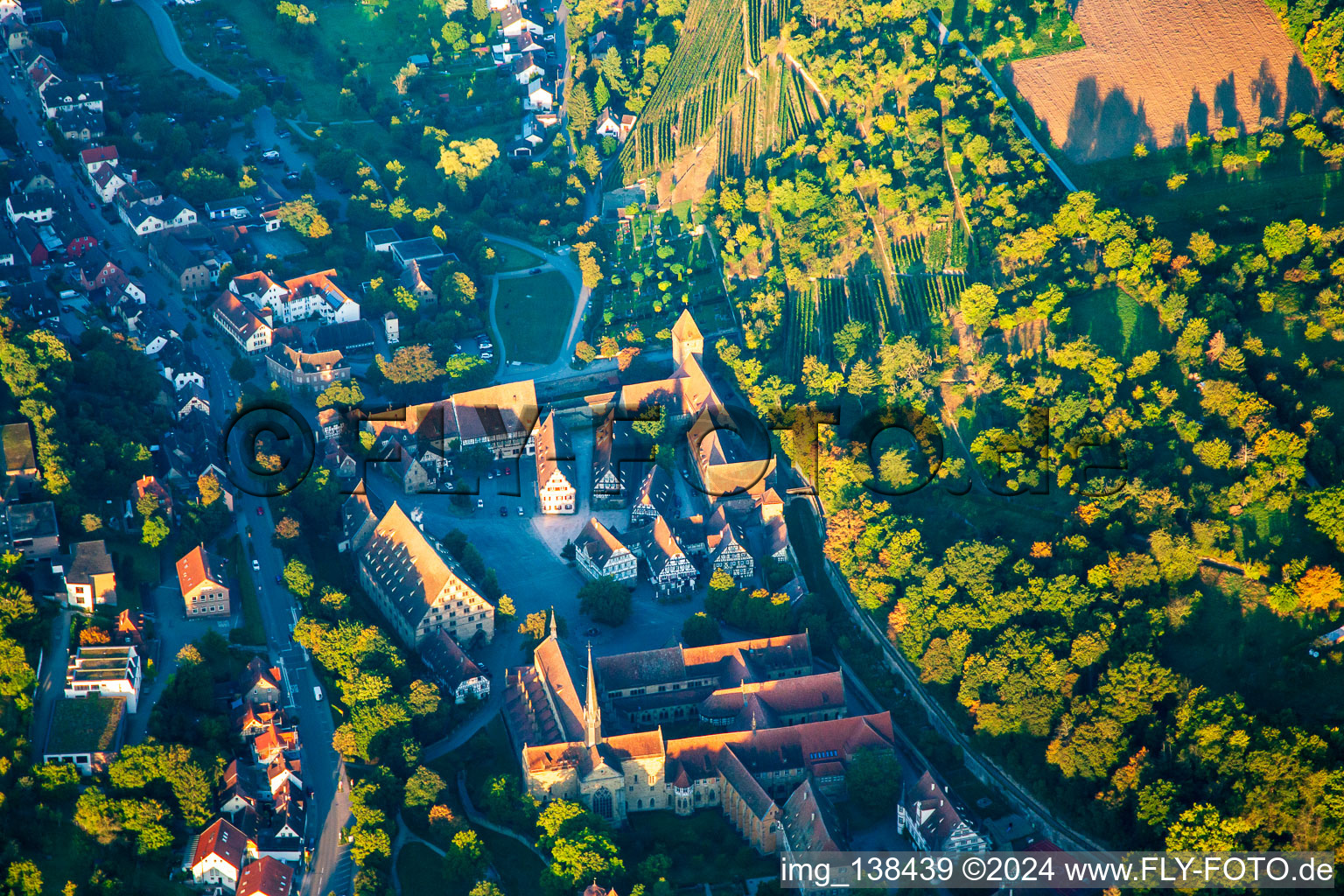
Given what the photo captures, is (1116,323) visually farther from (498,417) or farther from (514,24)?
(514,24)

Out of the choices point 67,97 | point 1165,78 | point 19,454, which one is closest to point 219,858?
point 19,454

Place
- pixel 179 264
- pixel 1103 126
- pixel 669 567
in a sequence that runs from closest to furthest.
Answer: pixel 669 567
pixel 1103 126
pixel 179 264

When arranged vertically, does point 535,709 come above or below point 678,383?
below

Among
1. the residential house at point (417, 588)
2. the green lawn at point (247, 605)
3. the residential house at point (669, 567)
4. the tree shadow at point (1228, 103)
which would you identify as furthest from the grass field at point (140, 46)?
the tree shadow at point (1228, 103)

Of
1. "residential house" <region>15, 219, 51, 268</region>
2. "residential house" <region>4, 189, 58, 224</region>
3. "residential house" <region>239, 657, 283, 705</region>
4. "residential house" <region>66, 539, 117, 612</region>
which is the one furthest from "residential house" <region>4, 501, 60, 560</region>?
"residential house" <region>4, 189, 58, 224</region>

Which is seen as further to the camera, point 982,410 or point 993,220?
point 993,220

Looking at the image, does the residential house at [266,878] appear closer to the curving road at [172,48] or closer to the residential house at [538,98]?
the curving road at [172,48]

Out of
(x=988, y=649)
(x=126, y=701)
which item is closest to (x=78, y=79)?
(x=126, y=701)

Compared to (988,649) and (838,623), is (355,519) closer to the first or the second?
(838,623)
